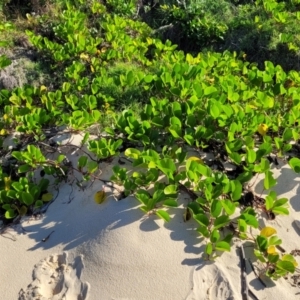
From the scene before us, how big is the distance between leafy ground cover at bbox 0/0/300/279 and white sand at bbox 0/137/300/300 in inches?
3.6

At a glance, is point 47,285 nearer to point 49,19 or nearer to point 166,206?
point 166,206

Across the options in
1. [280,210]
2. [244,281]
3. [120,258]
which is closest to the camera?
[244,281]

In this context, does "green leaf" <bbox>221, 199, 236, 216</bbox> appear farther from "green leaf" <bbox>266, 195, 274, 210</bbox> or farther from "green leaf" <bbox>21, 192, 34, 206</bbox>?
"green leaf" <bbox>21, 192, 34, 206</bbox>

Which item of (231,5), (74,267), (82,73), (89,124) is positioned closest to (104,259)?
(74,267)

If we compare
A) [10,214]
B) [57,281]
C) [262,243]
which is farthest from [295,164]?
[10,214]

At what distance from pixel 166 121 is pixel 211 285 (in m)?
1.41

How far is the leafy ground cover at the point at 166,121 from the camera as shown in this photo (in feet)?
8.90

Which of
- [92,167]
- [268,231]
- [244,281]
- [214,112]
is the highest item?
[214,112]

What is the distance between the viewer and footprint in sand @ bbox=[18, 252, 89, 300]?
2.45 meters

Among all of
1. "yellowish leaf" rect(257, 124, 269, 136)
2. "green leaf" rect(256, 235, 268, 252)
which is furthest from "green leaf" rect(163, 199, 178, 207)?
"yellowish leaf" rect(257, 124, 269, 136)

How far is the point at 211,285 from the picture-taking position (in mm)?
2375

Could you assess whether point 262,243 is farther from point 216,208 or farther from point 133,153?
point 133,153

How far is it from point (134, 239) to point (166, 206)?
30 cm

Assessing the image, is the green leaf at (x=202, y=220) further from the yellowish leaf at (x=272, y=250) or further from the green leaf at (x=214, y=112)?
the green leaf at (x=214, y=112)
